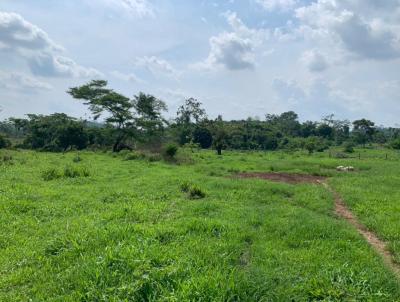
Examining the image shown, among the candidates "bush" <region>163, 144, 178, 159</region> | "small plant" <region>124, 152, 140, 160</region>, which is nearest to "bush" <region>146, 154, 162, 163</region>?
"bush" <region>163, 144, 178, 159</region>

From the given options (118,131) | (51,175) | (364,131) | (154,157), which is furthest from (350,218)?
(364,131)

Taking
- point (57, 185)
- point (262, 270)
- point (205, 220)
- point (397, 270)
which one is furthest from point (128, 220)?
point (57, 185)

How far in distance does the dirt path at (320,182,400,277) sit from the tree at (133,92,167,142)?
3129 centimetres

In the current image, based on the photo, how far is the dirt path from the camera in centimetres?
785

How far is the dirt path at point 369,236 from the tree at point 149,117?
31291 mm

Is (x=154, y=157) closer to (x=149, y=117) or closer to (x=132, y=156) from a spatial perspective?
(x=132, y=156)

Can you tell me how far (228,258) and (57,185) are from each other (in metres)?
11.2

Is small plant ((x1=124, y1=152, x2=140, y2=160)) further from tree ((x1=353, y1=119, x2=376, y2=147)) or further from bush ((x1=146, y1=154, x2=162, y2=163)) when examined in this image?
tree ((x1=353, y1=119, x2=376, y2=147))

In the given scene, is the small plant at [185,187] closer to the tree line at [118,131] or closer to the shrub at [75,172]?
the shrub at [75,172]

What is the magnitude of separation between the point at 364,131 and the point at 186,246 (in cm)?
7616

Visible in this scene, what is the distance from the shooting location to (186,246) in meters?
7.54

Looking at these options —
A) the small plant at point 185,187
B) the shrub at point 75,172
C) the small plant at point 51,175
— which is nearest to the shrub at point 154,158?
the shrub at point 75,172

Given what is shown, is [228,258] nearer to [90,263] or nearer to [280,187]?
[90,263]

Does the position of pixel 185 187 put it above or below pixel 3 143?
below
